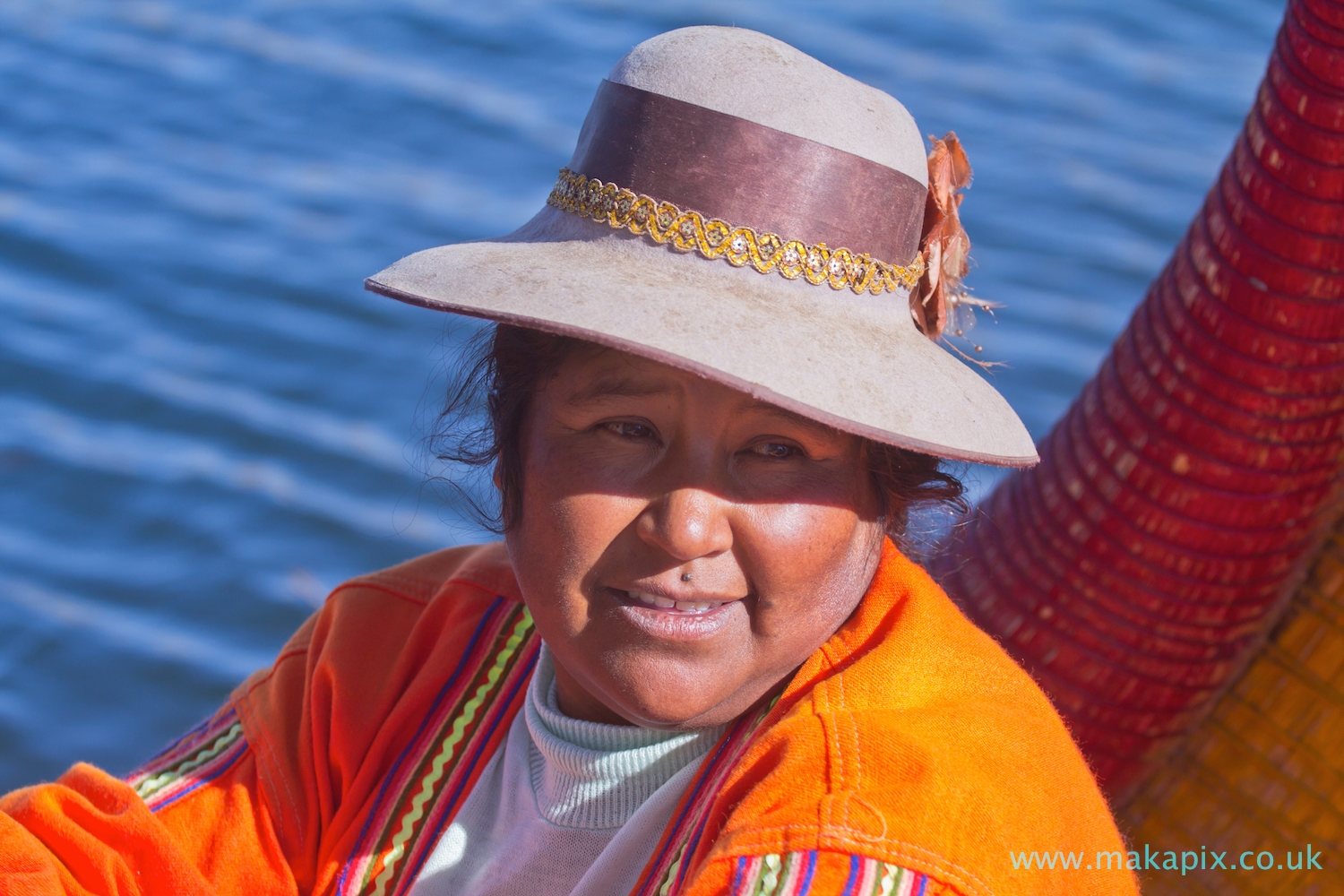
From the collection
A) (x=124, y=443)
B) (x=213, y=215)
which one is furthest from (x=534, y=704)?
(x=213, y=215)

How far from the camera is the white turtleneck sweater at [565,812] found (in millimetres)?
1438

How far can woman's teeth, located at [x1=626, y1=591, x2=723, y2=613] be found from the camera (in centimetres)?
131

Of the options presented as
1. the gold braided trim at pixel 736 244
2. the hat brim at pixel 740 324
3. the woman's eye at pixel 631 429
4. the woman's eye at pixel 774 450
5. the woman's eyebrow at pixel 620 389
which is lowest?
the woman's eye at pixel 631 429

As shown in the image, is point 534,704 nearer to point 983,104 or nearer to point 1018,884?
point 1018,884

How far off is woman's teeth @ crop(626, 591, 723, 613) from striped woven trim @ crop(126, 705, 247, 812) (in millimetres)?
683

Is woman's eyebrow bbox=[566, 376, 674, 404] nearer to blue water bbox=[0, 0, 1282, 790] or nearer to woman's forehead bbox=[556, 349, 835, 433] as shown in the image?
woman's forehead bbox=[556, 349, 835, 433]

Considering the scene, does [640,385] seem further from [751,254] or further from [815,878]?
[815,878]

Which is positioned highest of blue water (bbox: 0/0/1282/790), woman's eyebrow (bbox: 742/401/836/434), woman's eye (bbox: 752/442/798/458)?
woman's eyebrow (bbox: 742/401/836/434)

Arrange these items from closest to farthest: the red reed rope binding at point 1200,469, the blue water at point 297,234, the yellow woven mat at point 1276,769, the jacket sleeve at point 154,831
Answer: the jacket sleeve at point 154,831
the red reed rope binding at point 1200,469
the yellow woven mat at point 1276,769
the blue water at point 297,234

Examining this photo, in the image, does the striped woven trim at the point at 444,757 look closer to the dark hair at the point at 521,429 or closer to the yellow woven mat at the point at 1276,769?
the dark hair at the point at 521,429

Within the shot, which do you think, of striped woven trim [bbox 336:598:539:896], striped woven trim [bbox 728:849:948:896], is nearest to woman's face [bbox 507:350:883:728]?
striped woven trim [bbox 728:849:948:896]

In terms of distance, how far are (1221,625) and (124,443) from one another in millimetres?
2876

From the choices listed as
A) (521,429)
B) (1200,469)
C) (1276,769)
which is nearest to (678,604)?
(521,429)

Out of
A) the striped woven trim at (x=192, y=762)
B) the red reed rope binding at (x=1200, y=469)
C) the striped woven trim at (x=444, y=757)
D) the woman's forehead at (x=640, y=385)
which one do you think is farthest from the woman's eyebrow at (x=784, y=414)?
the striped woven trim at (x=192, y=762)
